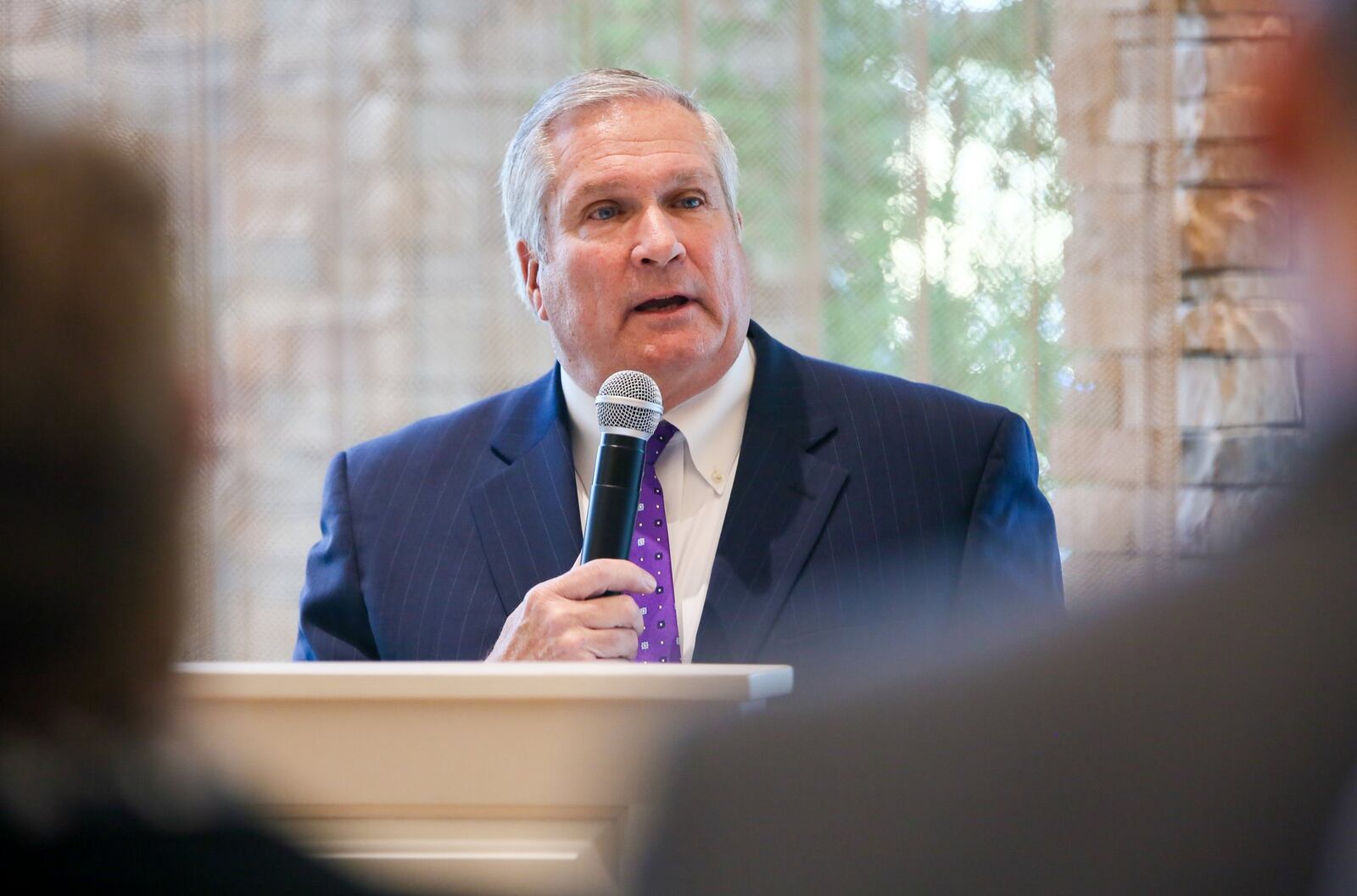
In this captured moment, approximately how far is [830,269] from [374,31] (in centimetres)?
100

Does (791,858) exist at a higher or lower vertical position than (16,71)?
lower

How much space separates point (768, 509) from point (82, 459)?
1.59m

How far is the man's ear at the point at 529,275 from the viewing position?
246 cm

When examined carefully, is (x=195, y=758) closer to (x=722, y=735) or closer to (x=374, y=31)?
(x=722, y=735)

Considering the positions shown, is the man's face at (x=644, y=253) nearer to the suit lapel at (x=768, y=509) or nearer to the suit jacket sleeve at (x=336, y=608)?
the suit lapel at (x=768, y=509)

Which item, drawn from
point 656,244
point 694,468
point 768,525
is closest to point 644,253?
point 656,244

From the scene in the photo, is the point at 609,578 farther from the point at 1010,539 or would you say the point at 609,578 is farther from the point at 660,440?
the point at 1010,539

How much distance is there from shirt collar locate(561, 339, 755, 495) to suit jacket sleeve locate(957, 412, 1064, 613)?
1.19 ft

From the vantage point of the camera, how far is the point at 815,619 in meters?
2.04

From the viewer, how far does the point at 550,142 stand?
236 cm

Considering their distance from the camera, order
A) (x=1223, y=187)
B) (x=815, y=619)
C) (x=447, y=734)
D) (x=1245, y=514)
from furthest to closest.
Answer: (x=1223, y=187) → (x=815, y=619) → (x=447, y=734) → (x=1245, y=514)

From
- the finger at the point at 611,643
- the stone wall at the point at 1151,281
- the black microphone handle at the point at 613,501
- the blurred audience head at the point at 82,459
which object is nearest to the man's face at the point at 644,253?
the black microphone handle at the point at 613,501

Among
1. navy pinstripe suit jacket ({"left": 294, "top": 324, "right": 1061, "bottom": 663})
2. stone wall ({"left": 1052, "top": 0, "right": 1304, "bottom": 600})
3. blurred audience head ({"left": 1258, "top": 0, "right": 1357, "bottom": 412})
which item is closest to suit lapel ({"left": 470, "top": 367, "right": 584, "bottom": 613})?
navy pinstripe suit jacket ({"left": 294, "top": 324, "right": 1061, "bottom": 663})

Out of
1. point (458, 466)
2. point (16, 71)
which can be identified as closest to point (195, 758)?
point (458, 466)
